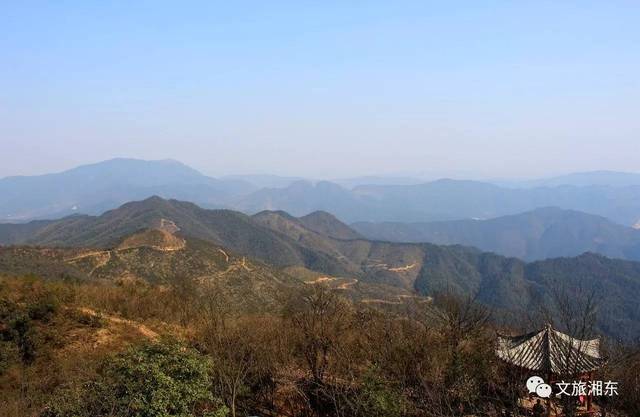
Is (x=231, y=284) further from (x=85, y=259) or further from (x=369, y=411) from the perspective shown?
(x=369, y=411)

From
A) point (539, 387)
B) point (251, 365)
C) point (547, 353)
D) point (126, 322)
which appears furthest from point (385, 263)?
point (539, 387)

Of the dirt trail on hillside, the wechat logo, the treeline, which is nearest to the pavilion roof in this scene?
the treeline

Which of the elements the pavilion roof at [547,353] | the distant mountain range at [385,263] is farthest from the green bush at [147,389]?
the distant mountain range at [385,263]

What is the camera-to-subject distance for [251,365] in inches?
845

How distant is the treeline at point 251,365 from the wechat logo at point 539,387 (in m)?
0.57

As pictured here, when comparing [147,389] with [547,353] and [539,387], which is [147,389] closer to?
[539,387]

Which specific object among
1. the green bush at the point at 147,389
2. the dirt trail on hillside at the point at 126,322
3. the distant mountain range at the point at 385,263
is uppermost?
the green bush at the point at 147,389

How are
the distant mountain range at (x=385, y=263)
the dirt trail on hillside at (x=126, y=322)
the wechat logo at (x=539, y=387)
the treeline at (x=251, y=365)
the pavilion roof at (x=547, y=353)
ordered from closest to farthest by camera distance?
the treeline at (x=251, y=365), the wechat logo at (x=539, y=387), the pavilion roof at (x=547, y=353), the dirt trail on hillside at (x=126, y=322), the distant mountain range at (x=385, y=263)

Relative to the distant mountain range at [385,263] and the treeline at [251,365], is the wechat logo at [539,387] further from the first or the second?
the distant mountain range at [385,263]

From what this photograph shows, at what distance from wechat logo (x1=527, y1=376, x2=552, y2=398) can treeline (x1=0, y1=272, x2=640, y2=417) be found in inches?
22.6

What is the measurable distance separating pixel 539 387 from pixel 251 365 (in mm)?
11506

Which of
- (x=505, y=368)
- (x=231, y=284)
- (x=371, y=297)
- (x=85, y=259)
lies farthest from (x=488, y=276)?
(x=505, y=368)

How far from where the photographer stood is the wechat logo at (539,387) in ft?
57.6

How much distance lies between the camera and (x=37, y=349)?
25.5 metres
